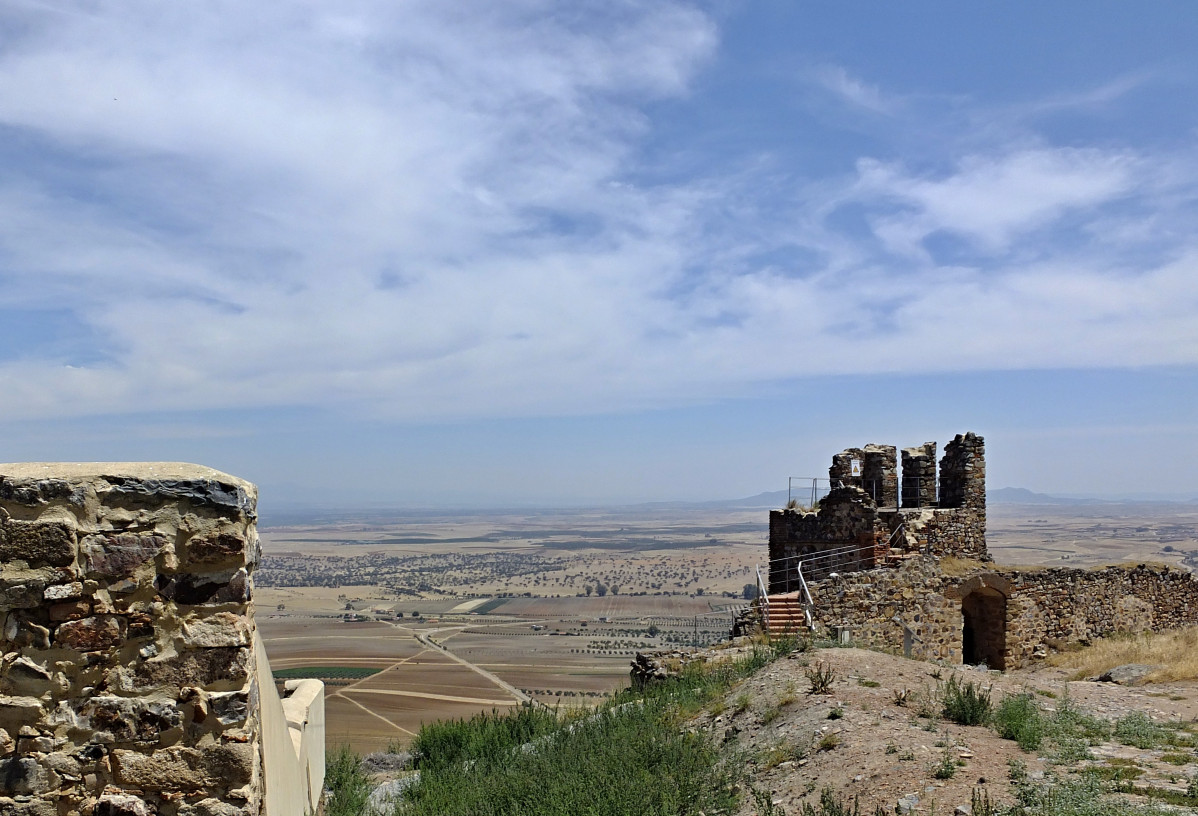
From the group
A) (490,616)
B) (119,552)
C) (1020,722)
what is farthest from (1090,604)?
(490,616)

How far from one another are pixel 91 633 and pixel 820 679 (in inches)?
338

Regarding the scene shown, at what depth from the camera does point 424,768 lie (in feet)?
35.7

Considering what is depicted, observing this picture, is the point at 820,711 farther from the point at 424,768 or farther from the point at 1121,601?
the point at 1121,601

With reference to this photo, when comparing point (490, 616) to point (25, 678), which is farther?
point (490, 616)

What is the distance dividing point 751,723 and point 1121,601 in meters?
12.9

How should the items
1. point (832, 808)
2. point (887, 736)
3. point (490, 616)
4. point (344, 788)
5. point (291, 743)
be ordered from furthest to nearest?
point (490, 616) → point (344, 788) → point (887, 736) → point (832, 808) → point (291, 743)

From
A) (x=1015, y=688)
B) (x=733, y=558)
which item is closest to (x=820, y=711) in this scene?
(x=1015, y=688)

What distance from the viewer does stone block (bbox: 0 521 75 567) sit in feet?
11.9

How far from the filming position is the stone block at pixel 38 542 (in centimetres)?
364

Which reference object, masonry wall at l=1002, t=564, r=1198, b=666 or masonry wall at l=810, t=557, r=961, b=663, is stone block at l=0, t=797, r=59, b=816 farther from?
masonry wall at l=1002, t=564, r=1198, b=666

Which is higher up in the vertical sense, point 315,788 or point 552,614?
point 315,788

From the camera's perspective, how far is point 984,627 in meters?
17.3

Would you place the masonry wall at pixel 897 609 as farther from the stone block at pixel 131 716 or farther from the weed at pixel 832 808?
the stone block at pixel 131 716

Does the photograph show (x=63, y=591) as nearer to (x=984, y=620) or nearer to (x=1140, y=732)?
(x=1140, y=732)
